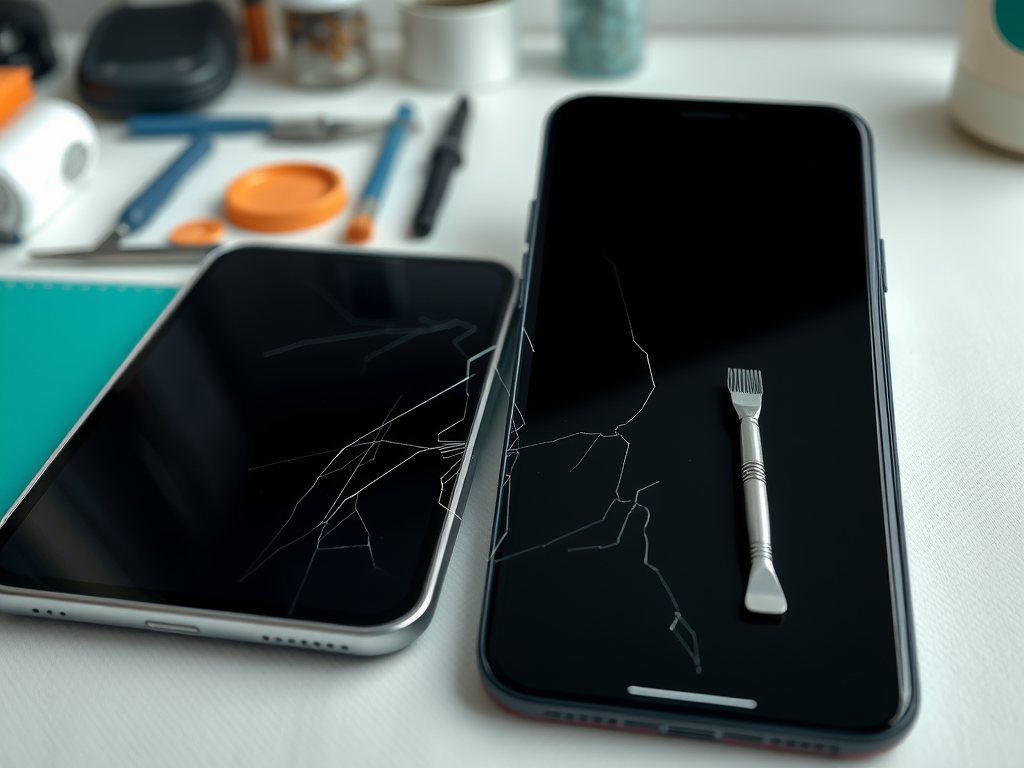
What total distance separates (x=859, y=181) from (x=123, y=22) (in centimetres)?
66

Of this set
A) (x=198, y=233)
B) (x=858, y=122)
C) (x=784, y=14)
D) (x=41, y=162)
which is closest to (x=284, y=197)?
(x=198, y=233)

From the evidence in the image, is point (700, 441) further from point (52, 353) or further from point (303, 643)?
point (52, 353)

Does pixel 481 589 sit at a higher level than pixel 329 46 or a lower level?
lower

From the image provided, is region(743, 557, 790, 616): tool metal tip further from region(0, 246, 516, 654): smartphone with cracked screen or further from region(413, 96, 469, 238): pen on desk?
region(413, 96, 469, 238): pen on desk

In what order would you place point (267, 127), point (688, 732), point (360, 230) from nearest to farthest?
point (688, 732)
point (360, 230)
point (267, 127)

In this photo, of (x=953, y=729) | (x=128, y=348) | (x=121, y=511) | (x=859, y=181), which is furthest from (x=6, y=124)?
(x=953, y=729)

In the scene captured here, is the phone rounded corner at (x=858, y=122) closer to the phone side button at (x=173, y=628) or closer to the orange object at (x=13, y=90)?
the phone side button at (x=173, y=628)

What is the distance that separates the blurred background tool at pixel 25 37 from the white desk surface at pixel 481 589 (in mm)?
168

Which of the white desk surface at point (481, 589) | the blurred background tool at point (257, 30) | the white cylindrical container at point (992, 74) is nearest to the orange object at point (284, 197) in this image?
the white desk surface at point (481, 589)

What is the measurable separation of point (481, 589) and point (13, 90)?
543mm

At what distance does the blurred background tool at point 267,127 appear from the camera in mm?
731

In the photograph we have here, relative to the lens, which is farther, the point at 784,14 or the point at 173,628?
the point at 784,14

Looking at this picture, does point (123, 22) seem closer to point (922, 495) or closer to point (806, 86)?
point (806, 86)

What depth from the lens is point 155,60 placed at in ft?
2.48
